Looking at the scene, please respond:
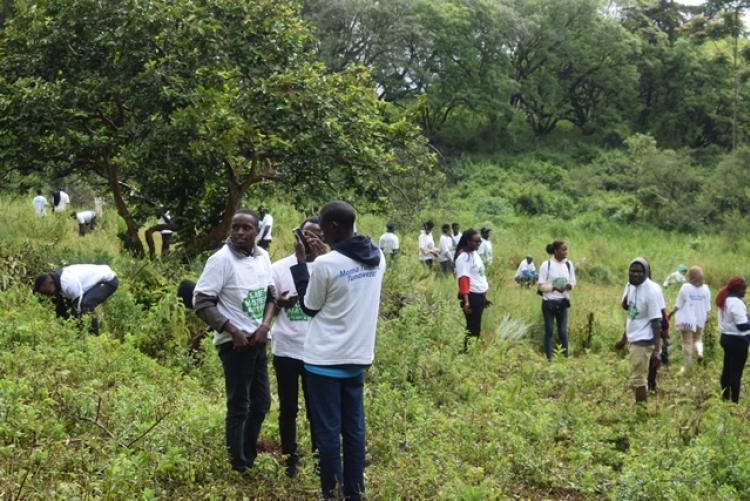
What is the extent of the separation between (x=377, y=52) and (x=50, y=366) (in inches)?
1322

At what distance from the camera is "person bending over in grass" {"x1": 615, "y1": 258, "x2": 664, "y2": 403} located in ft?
26.6

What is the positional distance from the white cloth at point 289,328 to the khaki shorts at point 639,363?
4364 mm

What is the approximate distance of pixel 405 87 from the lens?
4122 cm

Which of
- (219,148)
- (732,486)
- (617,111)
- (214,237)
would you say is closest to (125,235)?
(214,237)

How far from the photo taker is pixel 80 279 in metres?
8.40

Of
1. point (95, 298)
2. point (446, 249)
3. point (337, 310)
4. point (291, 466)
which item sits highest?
point (337, 310)

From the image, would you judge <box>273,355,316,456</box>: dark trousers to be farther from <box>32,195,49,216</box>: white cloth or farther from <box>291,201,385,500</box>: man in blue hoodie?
<box>32,195,49,216</box>: white cloth

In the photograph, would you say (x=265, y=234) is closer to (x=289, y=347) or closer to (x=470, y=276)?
(x=470, y=276)

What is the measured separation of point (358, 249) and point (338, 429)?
1070 millimetres

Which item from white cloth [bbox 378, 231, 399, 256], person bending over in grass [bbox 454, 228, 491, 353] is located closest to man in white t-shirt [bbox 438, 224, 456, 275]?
white cloth [bbox 378, 231, 399, 256]

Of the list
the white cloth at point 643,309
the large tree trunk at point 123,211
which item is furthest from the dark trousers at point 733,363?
the large tree trunk at point 123,211

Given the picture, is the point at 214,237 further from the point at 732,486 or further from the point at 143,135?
the point at 732,486

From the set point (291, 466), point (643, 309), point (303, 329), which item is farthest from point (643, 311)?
point (291, 466)

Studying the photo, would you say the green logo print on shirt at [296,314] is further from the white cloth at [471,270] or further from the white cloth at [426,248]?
the white cloth at [426,248]
